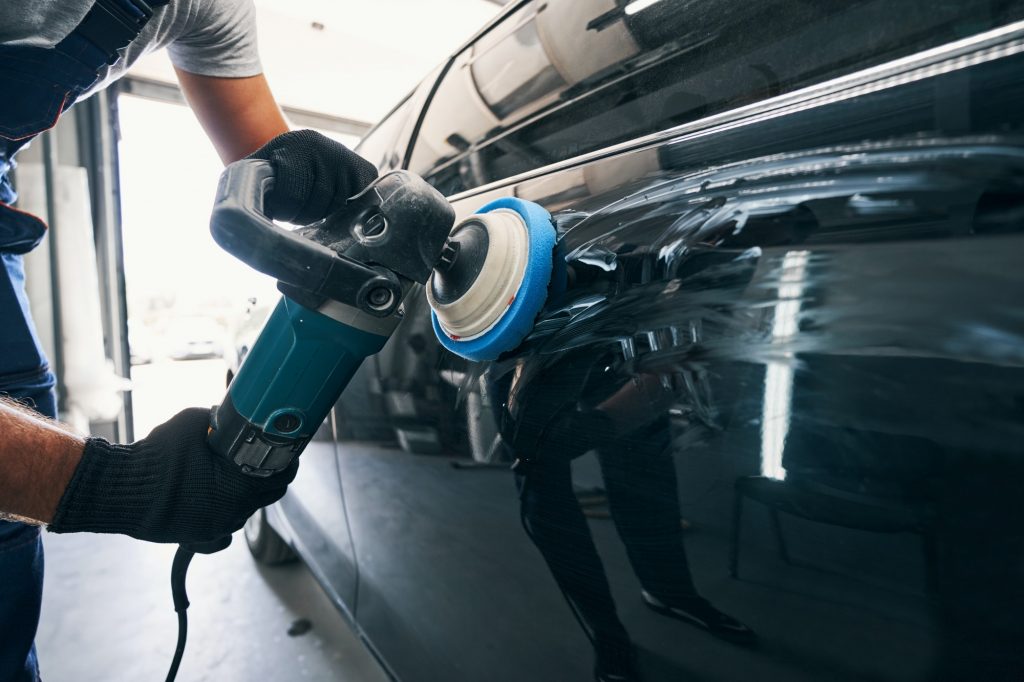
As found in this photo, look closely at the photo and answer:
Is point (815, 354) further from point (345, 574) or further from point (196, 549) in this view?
point (345, 574)

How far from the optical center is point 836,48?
49 cm

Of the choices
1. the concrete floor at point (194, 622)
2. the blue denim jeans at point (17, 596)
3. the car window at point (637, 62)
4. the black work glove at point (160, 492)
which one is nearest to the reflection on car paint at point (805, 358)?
the car window at point (637, 62)

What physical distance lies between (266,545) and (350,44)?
11.2 ft

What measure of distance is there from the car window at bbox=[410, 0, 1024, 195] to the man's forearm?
73 cm

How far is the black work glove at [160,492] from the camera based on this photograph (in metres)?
0.75

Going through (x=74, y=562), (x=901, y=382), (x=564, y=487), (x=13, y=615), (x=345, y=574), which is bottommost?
(x=74, y=562)

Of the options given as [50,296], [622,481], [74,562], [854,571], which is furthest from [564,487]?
[50,296]

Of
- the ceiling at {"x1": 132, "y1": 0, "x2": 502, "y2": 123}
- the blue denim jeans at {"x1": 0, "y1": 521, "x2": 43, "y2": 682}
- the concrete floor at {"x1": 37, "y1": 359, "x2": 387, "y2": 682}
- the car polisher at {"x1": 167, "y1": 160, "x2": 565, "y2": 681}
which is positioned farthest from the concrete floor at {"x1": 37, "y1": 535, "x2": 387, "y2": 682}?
the ceiling at {"x1": 132, "y1": 0, "x2": 502, "y2": 123}

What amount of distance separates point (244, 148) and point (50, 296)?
3.01 metres

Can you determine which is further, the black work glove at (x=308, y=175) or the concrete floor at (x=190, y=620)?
the concrete floor at (x=190, y=620)

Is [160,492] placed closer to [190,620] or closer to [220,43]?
[220,43]

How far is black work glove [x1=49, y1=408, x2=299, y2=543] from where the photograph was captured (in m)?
0.75

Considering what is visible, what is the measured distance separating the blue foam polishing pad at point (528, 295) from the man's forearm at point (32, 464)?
23.3 inches

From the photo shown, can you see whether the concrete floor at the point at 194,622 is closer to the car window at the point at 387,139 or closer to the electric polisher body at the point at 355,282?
the electric polisher body at the point at 355,282
